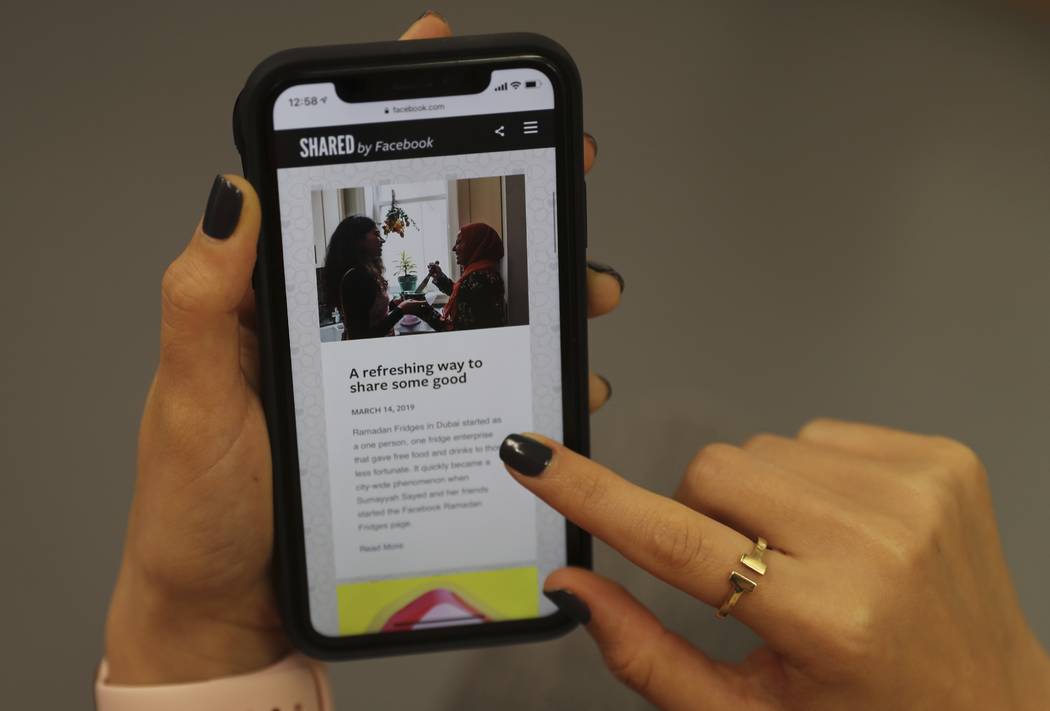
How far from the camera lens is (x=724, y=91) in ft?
2.13

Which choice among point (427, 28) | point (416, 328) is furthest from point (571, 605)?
point (427, 28)

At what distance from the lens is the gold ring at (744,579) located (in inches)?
13.9

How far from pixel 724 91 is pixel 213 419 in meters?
0.43

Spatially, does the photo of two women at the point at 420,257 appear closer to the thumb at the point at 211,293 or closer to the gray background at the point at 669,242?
the thumb at the point at 211,293

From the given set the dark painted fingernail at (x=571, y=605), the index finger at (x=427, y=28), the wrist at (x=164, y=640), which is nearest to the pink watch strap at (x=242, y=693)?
the wrist at (x=164, y=640)

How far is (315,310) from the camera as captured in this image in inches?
16.0

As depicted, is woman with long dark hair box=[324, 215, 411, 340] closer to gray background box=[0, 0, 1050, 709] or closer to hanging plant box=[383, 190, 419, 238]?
Result: hanging plant box=[383, 190, 419, 238]

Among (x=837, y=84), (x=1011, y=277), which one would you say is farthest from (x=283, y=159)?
(x=1011, y=277)

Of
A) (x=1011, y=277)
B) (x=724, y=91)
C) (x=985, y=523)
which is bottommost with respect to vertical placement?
(x=985, y=523)

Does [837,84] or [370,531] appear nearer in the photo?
[370,531]

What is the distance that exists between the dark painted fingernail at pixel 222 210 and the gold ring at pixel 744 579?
0.24 metres

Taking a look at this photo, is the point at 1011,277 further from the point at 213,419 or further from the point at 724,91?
the point at 213,419

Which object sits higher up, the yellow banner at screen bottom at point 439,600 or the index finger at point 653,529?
the index finger at point 653,529

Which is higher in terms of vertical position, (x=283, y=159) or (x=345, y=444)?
(x=283, y=159)
